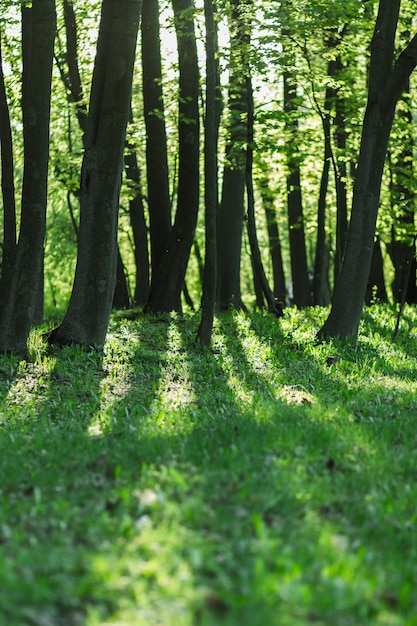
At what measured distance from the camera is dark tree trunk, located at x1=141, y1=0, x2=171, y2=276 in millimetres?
16297

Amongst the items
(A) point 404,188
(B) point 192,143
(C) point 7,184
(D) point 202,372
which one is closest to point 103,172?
(C) point 7,184

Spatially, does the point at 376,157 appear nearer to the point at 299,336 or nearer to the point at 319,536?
the point at 299,336

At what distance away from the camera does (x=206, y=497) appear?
5.10 m

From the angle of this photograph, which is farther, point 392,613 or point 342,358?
point 342,358

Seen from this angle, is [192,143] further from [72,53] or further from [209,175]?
[72,53]

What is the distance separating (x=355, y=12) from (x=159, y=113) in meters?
4.07

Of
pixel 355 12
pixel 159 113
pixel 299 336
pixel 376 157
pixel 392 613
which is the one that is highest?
pixel 355 12

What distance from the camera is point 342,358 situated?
1170 centimetres

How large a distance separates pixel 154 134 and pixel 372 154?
5.55m

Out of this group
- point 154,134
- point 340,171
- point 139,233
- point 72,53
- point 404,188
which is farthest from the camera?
point 139,233

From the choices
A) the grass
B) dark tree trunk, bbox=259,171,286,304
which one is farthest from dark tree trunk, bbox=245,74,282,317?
dark tree trunk, bbox=259,171,286,304

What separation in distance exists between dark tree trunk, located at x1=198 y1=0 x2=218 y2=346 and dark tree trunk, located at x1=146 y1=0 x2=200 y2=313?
2.90 metres

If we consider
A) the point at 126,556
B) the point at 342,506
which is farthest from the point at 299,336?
the point at 126,556

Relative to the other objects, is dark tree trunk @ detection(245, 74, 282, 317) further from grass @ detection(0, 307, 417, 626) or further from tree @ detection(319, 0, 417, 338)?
grass @ detection(0, 307, 417, 626)
